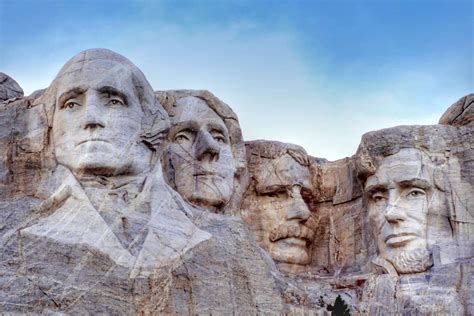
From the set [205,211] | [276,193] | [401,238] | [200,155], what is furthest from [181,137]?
[401,238]

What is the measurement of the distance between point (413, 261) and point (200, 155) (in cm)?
287

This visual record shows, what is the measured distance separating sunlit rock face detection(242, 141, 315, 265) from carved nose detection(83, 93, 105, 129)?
2.88 meters

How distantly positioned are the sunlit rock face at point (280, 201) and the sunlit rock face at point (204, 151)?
17.3 inches

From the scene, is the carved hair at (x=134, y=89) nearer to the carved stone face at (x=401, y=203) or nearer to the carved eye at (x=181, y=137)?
the carved eye at (x=181, y=137)

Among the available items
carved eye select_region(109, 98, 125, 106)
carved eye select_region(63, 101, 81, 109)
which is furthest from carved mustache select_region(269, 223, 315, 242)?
carved eye select_region(63, 101, 81, 109)

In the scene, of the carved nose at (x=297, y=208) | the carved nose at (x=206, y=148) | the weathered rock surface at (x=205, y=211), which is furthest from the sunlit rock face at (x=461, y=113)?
the carved nose at (x=206, y=148)

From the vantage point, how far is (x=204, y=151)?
57.6 feet

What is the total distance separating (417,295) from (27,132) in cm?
498

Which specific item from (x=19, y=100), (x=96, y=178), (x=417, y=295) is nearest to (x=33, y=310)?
(x=96, y=178)

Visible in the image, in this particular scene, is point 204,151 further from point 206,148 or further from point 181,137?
point 181,137

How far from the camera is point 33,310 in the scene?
49.3ft

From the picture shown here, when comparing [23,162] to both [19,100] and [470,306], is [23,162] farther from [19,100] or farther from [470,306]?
[470,306]

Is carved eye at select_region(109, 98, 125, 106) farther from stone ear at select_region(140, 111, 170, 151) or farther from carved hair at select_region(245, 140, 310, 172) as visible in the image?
carved hair at select_region(245, 140, 310, 172)

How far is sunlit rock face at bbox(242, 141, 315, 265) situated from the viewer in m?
18.4
